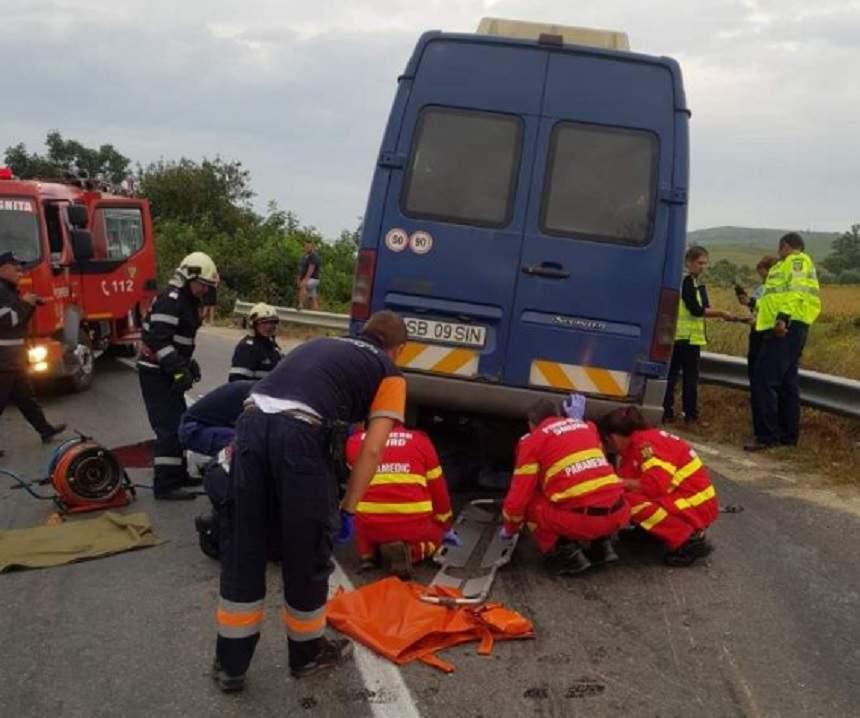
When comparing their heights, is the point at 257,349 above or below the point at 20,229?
below

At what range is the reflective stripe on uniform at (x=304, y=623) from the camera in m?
3.71

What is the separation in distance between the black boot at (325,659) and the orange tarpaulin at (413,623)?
160mm

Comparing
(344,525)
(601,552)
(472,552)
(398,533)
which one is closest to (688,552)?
(601,552)

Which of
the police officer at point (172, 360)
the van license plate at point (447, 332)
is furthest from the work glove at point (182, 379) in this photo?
the van license plate at point (447, 332)

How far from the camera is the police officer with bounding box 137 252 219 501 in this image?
20.6 feet

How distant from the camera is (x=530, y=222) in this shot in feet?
18.8

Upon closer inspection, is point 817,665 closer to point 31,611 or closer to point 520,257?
point 520,257

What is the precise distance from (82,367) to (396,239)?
6.27 metres

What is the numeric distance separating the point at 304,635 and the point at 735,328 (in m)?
11.3

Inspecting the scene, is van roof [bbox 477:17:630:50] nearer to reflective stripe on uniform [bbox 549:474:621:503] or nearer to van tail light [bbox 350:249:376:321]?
van tail light [bbox 350:249:376:321]

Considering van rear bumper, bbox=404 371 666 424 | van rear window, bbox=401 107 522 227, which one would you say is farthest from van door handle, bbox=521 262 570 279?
van rear bumper, bbox=404 371 666 424

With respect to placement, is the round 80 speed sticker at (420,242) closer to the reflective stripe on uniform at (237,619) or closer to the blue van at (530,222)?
the blue van at (530,222)

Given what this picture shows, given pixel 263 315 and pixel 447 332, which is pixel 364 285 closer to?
pixel 447 332

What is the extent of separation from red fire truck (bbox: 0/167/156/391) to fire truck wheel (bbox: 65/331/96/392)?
1cm
